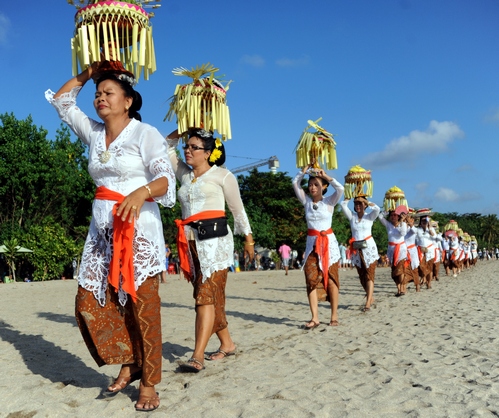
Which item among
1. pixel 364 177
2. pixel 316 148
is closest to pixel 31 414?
pixel 316 148

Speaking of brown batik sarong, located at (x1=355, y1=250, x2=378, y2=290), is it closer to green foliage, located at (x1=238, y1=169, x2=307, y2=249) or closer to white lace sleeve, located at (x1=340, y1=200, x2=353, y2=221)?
white lace sleeve, located at (x1=340, y1=200, x2=353, y2=221)

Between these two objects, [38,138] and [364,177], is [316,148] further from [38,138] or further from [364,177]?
[38,138]

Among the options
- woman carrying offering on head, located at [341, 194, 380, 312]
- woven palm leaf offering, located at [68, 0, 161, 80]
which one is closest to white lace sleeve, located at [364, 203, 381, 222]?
woman carrying offering on head, located at [341, 194, 380, 312]

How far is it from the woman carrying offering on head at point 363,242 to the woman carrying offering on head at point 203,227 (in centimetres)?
457

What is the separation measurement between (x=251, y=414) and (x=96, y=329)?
111cm

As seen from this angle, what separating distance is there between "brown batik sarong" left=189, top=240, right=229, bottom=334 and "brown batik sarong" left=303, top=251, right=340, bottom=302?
218 centimetres

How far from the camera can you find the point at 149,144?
3504 mm

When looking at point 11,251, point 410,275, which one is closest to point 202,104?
point 410,275

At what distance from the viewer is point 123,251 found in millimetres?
3363

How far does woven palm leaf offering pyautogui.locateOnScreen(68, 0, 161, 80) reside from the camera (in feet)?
12.4

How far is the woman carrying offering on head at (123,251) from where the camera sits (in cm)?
341

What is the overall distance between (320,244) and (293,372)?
2878 mm

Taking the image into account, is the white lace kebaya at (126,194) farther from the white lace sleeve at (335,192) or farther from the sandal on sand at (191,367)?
the white lace sleeve at (335,192)

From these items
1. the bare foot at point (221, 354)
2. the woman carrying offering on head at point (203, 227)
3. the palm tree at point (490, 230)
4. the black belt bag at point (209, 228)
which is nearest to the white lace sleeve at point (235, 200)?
the woman carrying offering on head at point (203, 227)
